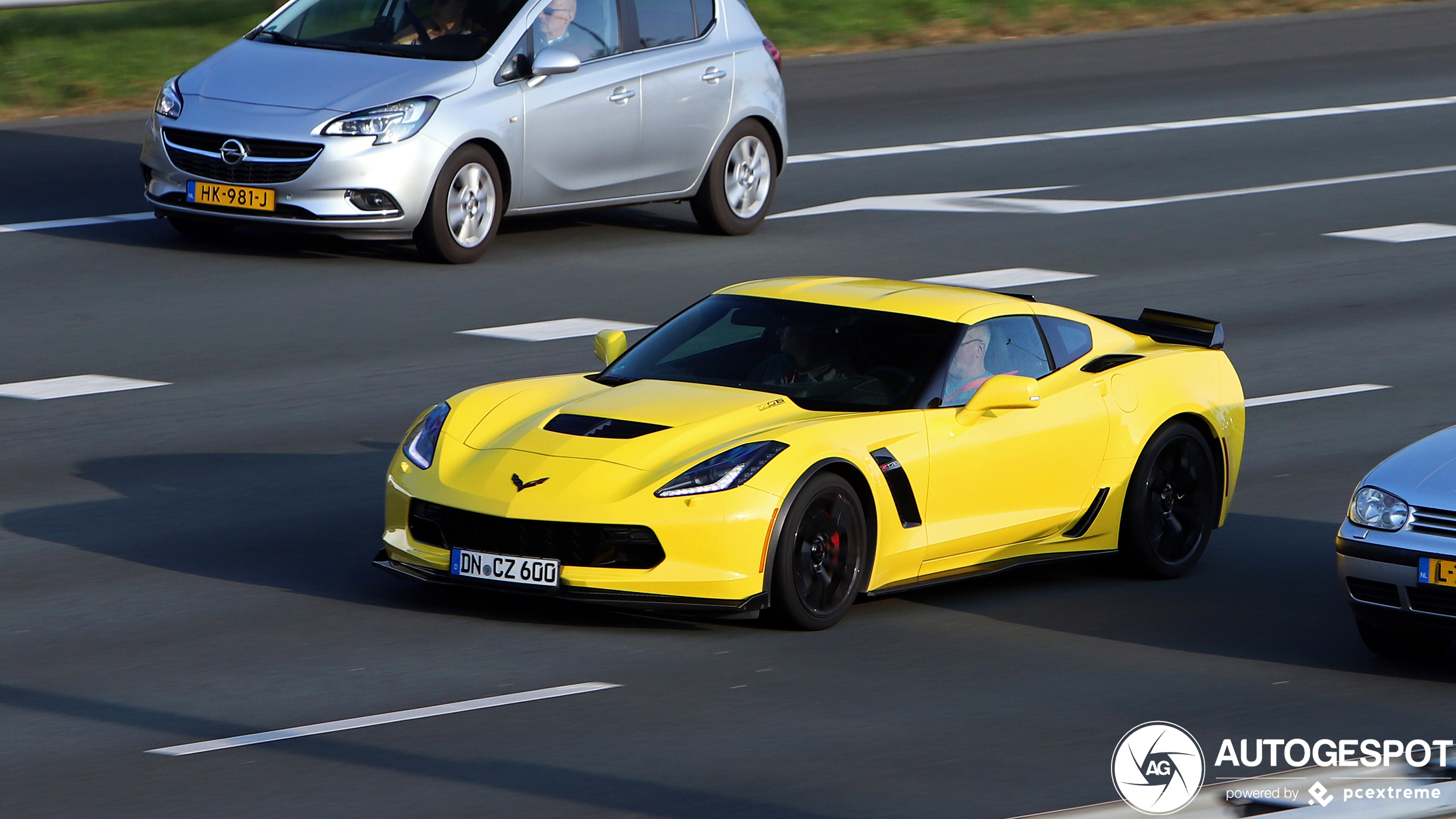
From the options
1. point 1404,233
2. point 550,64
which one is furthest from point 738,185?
point 1404,233

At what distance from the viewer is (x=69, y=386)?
1295 cm

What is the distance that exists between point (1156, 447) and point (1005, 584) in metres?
0.85

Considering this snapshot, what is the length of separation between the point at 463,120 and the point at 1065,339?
6946 millimetres

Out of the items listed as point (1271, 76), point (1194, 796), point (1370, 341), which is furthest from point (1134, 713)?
point (1271, 76)

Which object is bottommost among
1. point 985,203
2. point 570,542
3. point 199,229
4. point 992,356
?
point 199,229

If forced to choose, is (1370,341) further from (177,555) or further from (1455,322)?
(177,555)

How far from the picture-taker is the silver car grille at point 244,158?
15.7 metres

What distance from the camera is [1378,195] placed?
67.2 ft

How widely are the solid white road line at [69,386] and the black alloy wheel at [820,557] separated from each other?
17.6 feet

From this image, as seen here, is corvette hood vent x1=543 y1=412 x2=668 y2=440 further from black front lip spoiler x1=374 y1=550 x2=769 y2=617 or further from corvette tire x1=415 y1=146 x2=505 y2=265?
corvette tire x1=415 y1=146 x2=505 y2=265

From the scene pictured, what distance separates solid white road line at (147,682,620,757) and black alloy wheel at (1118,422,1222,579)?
288 cm

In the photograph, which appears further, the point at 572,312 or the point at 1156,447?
the point at 572,312
